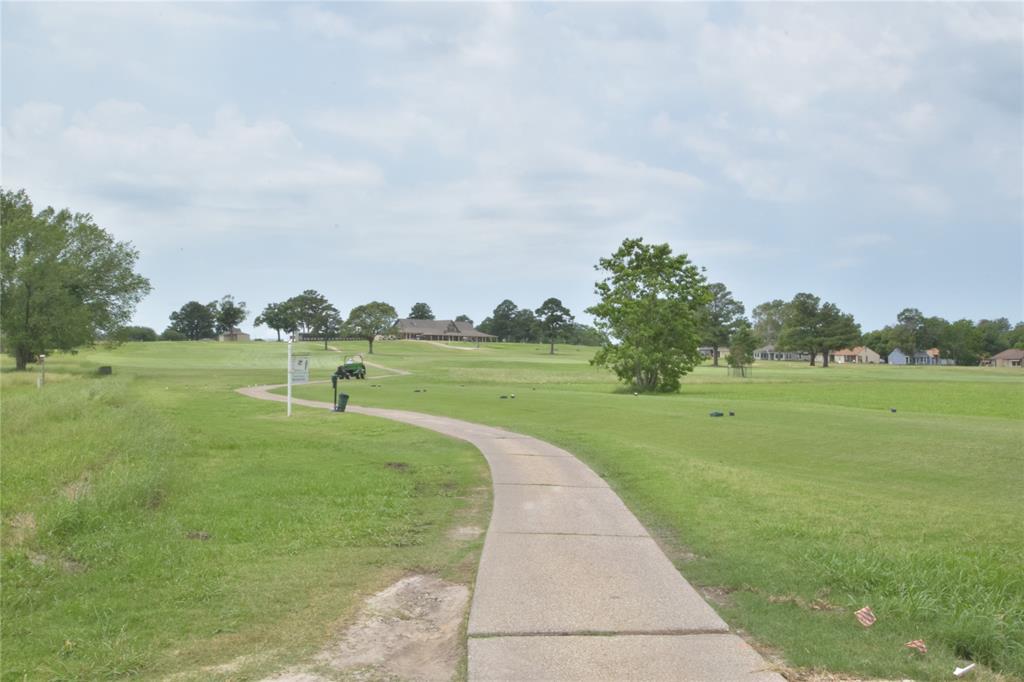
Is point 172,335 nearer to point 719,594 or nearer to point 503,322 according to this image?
point 503,322

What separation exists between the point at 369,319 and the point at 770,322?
88.3 m

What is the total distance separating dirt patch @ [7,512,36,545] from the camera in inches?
336

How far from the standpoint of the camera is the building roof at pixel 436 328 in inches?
6668

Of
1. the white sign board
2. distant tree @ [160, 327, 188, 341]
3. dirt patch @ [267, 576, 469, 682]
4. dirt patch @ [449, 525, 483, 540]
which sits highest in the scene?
distant tree @ [160, 327, 188, 341]

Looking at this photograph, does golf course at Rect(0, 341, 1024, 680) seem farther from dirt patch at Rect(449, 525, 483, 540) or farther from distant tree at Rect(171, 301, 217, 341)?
distant tree at Rect(171, 301, 217, 341)

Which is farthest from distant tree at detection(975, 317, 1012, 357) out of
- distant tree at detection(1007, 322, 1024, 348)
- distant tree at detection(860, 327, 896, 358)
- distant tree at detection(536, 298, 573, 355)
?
distant tree at detection(536, 298, 573, 355)

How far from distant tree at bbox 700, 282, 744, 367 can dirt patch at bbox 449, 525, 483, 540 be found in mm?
95677

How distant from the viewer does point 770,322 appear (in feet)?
528

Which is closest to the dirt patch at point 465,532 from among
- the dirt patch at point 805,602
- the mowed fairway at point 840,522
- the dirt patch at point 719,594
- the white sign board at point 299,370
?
the mowed fairway at point 840,522

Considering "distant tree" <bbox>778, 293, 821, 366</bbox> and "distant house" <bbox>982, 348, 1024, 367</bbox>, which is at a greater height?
"distant tree" <bbox>778, 293, 821, 366</bbox>

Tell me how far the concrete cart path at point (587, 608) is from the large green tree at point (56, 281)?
57917 mm

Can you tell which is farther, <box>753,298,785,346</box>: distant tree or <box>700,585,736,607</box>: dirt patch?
<box>753,298,785,346</box>: distant tree

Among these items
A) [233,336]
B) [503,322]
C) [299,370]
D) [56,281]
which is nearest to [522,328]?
[503,322]

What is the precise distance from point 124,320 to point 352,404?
154 feet
